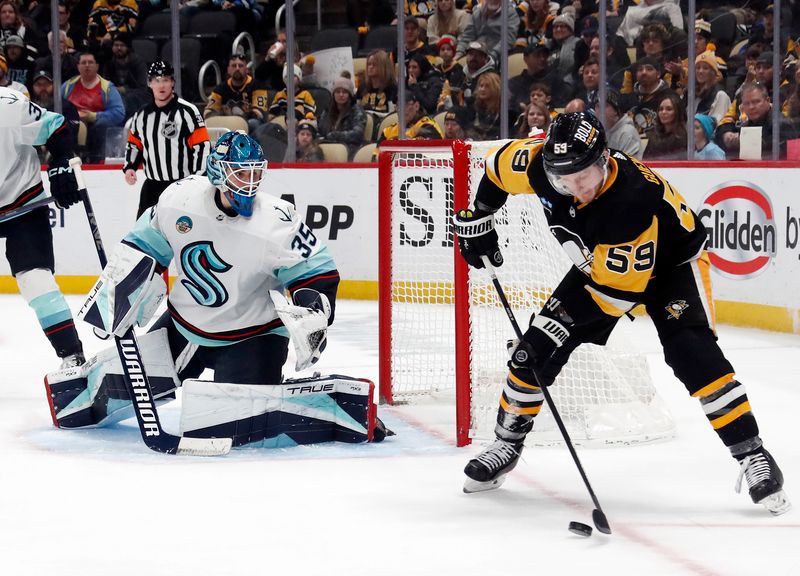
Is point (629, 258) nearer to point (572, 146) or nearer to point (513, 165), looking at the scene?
point (572, 146)

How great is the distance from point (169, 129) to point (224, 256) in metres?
2.95

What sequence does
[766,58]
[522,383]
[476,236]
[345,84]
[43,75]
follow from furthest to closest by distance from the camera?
1. [43,75]
2. [345,84]
3. [766,58]
4. [476,236]
5. [522,383]

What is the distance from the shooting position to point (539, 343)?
2893mm

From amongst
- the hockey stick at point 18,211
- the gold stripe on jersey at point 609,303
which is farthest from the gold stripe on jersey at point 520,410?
the hockey stick at point 18,211

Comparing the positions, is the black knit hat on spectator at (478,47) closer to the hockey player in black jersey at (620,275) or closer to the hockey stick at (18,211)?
the hockey stick at (18,211)

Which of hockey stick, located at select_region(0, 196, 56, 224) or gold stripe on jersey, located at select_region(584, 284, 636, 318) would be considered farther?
hockey stick, located at select_region(0, 196, 56, 224)

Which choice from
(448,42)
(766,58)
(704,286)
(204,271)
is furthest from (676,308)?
(448,42)

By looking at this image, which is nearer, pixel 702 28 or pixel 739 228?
pixel 739 228

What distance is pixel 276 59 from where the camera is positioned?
7.81m

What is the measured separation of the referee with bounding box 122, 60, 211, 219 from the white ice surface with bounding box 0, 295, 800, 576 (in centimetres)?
243

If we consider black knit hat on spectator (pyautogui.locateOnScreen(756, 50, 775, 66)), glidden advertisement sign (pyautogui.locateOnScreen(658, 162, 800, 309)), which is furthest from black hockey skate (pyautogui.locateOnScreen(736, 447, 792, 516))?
black knit hat on spectator (pyautogui.locateOnScreen(756, 50, 775, 66))

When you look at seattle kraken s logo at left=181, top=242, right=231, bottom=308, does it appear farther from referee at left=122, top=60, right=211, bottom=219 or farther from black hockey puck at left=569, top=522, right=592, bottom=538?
referee at left=122, top=60, right=211, bottom=219

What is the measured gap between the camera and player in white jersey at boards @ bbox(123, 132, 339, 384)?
3488mm

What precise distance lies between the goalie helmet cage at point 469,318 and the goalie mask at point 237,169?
0.58 metres
